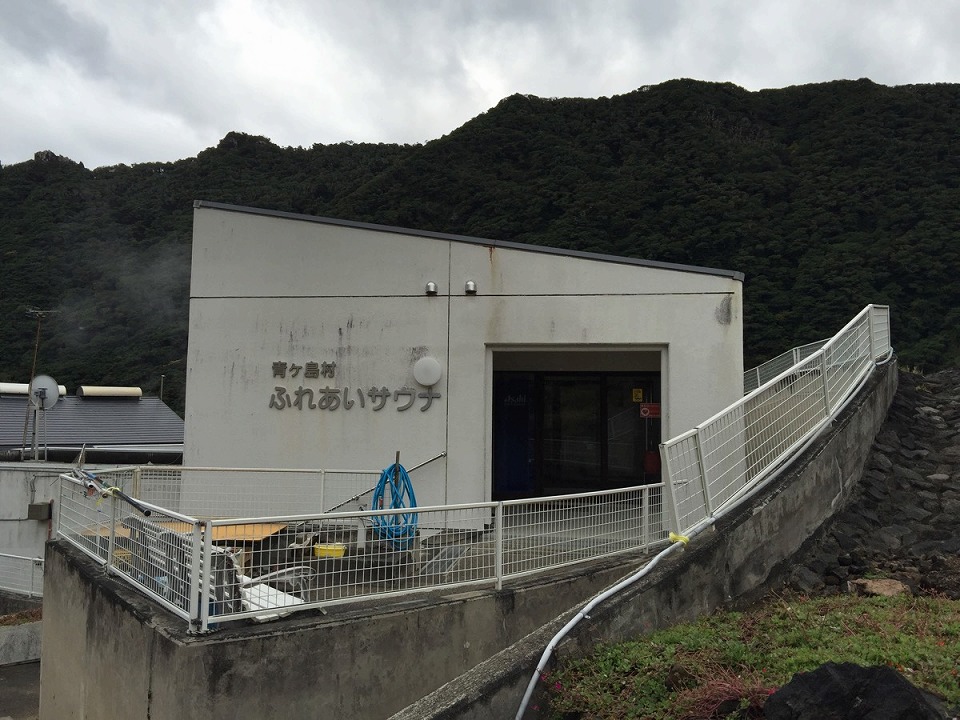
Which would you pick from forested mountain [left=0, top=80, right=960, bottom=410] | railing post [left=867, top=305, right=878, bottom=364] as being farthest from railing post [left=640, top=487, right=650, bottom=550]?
forested mountain [left=0, top=80, right=960, bottom=410]

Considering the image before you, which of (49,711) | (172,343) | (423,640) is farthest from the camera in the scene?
(172,343)

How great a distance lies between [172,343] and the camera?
47.5m

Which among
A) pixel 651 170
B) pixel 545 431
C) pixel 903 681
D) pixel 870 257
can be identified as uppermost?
pixel 651 170

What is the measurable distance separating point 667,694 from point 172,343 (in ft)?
157

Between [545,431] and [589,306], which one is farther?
[545,431]

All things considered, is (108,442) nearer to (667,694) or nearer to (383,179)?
(667,694)

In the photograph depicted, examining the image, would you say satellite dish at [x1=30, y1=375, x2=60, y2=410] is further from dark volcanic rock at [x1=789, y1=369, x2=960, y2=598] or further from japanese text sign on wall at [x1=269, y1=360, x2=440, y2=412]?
dark volcanic rock at [x1=789, y1=369, x2=960, y2=598]

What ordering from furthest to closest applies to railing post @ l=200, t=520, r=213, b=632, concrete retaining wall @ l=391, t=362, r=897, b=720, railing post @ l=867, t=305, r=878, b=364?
railing post @ l=867, t=305, r=878, b=364 → railing post @ l=200, t=520, r=213, b=632 → concrete retaining wall @ l=391, t=362, r=897, b=720

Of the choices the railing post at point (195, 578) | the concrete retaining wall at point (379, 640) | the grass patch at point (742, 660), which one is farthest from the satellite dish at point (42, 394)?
the grass patch at point (742, 660)

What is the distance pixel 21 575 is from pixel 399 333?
8603mm

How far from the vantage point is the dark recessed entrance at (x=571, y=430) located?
12102mm

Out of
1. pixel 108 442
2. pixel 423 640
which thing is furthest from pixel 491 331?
pixel 108 442

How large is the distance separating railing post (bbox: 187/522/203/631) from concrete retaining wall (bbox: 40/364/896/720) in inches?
5.2

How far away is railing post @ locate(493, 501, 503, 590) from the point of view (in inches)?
243
